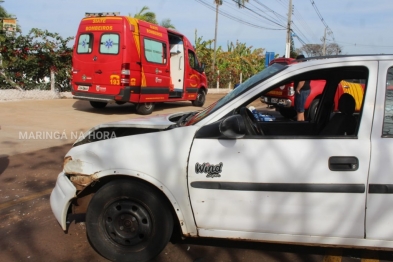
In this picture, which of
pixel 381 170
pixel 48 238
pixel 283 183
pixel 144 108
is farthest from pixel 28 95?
pixel 381 170

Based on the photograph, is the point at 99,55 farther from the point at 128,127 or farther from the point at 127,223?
the point at 127,223

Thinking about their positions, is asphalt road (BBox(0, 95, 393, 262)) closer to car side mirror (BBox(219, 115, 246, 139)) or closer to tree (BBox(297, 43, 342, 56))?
car side mirror (BBox(219, 115, 246, 139))

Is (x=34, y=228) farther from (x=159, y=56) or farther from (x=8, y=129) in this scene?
(x=159, y=56)

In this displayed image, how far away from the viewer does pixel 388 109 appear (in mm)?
2797

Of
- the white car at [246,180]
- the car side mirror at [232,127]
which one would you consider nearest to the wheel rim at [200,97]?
the white car at [246,180]

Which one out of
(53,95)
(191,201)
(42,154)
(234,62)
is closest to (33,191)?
(42,154)

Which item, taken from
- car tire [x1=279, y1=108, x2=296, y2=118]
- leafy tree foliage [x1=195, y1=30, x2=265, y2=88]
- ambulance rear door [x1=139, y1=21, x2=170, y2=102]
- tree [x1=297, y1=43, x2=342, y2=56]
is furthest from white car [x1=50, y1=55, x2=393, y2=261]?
tree [x1=297, y1=43, x2=342, y2=56]

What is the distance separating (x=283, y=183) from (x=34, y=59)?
12706 mm

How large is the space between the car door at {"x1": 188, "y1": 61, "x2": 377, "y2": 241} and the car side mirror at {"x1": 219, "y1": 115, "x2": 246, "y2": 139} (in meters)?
0.08

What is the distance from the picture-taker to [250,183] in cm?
279

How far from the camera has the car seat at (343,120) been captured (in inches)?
127

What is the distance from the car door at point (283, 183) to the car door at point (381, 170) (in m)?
0.05

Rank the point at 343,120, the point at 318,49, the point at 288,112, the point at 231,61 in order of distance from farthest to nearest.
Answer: the point at 318,49, the point at 231,61, the point at 288,112, the point at 343,120

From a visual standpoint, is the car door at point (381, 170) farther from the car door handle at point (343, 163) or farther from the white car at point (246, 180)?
the car door handle at point (343, 163)
